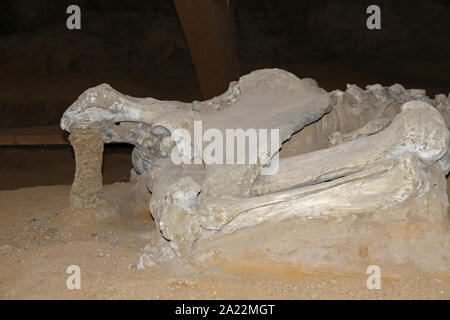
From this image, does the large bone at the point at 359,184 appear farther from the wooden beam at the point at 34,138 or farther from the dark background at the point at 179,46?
the dark background at the point at 179,46

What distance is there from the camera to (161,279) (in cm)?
214

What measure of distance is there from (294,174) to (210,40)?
8.61 feet

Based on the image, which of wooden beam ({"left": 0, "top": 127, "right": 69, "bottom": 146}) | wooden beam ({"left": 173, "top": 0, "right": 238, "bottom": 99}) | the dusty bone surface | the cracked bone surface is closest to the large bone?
the dusty bone surface

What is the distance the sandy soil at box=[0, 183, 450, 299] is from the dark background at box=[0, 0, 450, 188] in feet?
15.3

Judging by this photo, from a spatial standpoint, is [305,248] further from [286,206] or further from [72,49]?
[72,49]

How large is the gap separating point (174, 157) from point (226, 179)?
534mm

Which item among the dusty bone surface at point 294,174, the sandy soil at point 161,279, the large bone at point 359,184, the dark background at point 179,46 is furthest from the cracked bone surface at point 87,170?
the dark background at point 179,46

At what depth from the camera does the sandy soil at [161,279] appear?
201 cm

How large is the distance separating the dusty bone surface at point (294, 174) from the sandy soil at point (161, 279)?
15 centimetres

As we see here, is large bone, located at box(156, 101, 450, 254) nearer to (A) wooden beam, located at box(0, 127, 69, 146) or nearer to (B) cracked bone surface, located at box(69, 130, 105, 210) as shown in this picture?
(B) cracked bone surface, located at box(69, 130, 105, 210)

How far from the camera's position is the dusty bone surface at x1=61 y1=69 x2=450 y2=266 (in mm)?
2137

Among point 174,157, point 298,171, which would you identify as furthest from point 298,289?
point 174,157

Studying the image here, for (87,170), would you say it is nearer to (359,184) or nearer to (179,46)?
(359,184)

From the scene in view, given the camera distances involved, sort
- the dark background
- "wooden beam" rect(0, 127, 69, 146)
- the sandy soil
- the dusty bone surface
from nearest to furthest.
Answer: the sandy soil
the dusty bone surface
"wooden beam" rect(0, 127, 69, 146)
the dark background
